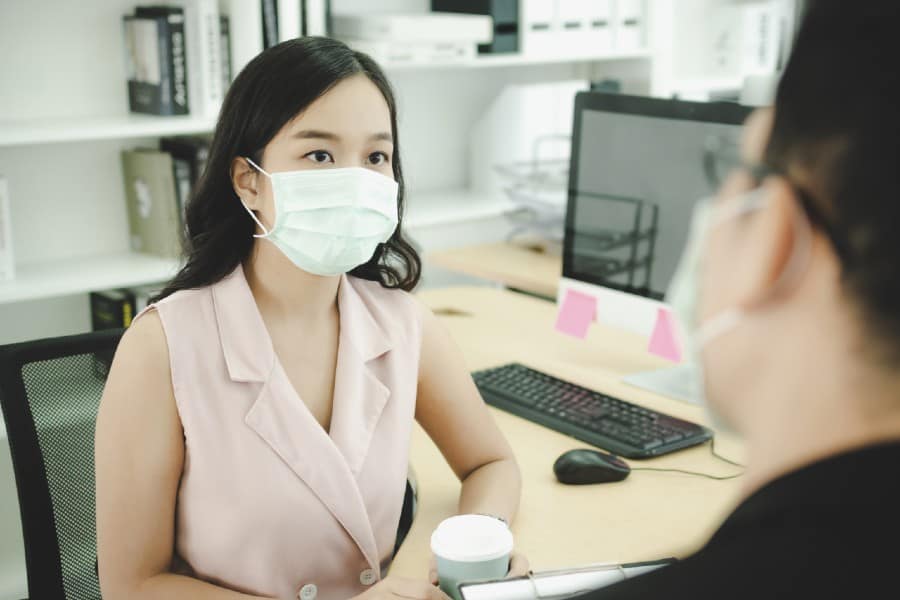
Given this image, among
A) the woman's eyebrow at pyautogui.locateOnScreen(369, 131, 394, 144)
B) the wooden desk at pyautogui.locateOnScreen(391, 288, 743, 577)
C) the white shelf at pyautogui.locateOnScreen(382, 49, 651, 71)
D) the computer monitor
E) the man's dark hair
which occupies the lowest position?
the wooden desk at pyautogui.locateOnScreen(391, 288, 743, 577)

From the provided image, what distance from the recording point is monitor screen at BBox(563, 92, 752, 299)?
1745mm

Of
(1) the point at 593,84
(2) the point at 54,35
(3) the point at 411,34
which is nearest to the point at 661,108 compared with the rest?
(3) the point at 411,34

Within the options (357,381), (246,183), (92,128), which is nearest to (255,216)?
(246,183)

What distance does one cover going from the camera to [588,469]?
1.47 m

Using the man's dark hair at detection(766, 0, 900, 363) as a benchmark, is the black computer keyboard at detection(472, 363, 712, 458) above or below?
below

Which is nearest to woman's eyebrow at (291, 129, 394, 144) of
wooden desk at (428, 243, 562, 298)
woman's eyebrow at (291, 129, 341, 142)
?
woman's eyebrow at (291, 129, 341, 142)

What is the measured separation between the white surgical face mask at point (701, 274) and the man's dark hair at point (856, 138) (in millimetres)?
23

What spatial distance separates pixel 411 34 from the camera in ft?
8.65

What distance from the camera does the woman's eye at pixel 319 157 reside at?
4.53ft

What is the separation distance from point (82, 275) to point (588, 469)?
1.42 meters

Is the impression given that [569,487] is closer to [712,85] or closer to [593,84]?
[593,84]

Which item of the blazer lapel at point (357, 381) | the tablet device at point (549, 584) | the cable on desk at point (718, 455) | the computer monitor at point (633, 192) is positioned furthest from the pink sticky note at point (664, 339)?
the tablet device at point (549, 584)

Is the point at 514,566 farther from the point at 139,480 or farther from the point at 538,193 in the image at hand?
the point at 538,193

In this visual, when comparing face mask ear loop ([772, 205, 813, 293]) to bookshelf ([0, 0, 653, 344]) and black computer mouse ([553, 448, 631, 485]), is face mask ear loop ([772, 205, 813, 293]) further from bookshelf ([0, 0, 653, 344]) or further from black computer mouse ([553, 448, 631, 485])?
bookshelf ([0, 0, 653, 344])
